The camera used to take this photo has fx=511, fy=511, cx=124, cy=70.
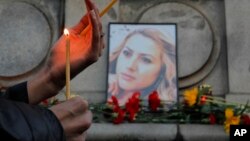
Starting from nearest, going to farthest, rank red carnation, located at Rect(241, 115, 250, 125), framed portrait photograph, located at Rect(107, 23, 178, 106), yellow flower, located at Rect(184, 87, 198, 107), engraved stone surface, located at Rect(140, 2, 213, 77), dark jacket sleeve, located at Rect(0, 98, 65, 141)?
dark jacket sleeve, located at Rect(0, 98, 65, 141), red carnation, located at Rect(241, 115, 250, 125), yellow flower, located at Rect(184, 87, 198, 107), framed portrait photograph, located at Rect(107, 23, 178, 106), engraved stone surface, located at Rect(140, 2, 213, 77)

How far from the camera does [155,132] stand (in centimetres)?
502

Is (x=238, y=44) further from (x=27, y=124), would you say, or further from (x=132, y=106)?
(x=27, y=124)

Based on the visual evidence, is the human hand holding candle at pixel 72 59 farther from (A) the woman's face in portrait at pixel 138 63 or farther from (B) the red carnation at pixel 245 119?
(A) the woman's face in portrait at pixel 138 63

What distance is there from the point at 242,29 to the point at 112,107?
1.98 m

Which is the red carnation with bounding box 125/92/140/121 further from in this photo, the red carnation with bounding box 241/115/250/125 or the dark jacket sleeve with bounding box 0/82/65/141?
the dark jacket sleeve with bounding box 0/82/65/141

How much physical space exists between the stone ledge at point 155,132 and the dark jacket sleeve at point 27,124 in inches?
151

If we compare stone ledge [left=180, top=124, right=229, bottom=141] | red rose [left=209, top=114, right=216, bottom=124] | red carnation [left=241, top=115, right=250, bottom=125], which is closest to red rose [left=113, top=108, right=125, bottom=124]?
stone ledge [left=180, top=124, right=229, bottom=141]

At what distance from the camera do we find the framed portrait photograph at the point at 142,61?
18.7 ft

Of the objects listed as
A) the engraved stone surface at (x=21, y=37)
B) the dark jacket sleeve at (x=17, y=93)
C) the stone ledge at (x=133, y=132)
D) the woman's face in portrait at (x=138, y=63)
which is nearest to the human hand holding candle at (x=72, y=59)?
the dark jacket sleeve at (x=17, y=93)

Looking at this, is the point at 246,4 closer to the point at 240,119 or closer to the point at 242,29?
the point at 242,29

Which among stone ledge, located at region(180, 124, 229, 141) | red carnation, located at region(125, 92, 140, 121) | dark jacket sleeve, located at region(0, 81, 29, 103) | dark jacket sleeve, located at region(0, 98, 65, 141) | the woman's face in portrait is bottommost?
stone ledge, located at region(180, 124, 229, 141)

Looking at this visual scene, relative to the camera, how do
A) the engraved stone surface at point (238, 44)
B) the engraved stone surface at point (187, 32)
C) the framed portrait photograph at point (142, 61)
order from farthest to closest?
1. the engraved stone surface at point (187, 32)
2. the engraved stone surface at point (238, 44)
3. the framed portrait photograph at point (142, 61)

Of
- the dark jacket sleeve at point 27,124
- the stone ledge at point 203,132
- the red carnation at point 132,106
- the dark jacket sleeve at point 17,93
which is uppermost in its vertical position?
the dark jacket sleeve at point 17,93

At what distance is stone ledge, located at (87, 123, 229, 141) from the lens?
4.99 m
